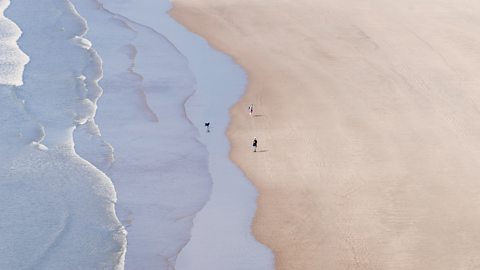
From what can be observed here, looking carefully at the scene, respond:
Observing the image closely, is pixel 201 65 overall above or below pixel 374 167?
below

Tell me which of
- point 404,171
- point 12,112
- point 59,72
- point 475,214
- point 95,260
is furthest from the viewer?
point 59,72

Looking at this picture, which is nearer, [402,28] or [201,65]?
[201,65]

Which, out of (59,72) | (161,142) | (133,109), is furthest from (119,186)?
(59,72)

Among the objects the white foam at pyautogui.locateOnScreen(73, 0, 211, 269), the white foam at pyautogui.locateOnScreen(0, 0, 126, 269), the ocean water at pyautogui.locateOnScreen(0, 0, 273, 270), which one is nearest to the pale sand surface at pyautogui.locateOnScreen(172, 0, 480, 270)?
the ocean water at pyautogui.locateOnScreen(0, 0, 273, 270)

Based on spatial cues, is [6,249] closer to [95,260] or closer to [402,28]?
[95,260]

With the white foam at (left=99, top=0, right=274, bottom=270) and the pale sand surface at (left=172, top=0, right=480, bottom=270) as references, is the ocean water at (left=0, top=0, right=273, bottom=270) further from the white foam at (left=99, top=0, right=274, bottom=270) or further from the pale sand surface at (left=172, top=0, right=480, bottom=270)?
the pale sand surface at (left=172, top=0, right=480, bottom=270)

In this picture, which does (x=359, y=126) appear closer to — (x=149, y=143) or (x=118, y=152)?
(x=149, y=143)
